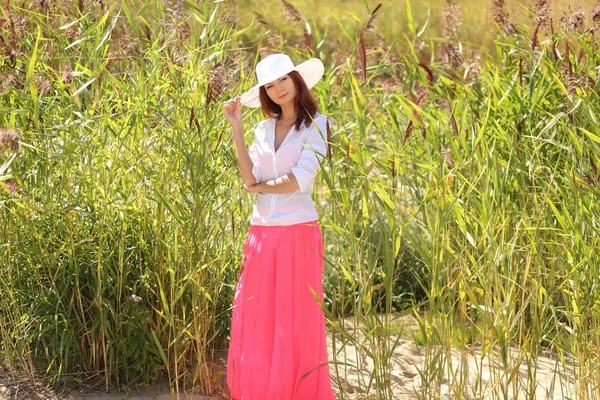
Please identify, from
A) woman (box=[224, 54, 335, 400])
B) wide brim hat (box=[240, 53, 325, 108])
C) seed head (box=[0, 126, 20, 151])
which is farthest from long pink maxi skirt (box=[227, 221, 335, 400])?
seed head (box=[0, 126, 20, 151])

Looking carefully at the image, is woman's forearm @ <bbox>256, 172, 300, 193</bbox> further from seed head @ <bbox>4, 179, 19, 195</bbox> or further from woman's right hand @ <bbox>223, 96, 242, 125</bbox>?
seed head @ <bbox>4, 179, 19, 195</bbox>

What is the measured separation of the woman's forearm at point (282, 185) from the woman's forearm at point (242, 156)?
0.06 meters

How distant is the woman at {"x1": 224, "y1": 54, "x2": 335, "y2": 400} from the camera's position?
3.29 meters

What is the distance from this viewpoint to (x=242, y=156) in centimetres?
318

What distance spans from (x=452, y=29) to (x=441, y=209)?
82.9 inches

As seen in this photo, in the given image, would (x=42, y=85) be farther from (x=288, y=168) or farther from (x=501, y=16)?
(x=501, y=16)

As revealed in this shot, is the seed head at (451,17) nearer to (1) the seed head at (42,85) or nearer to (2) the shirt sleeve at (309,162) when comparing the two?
(2) the shirt sleeve at (309,162)

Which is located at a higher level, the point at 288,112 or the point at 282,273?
the point at 288,112

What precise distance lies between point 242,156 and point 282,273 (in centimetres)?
50

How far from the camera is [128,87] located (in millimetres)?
3490

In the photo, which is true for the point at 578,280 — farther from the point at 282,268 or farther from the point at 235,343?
the point at 235,343

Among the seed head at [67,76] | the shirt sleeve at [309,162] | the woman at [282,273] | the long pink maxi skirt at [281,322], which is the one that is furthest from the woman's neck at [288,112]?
the seed head at [67,76]

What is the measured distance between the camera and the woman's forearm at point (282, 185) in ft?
10.4

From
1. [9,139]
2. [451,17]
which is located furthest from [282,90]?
[451,17]
